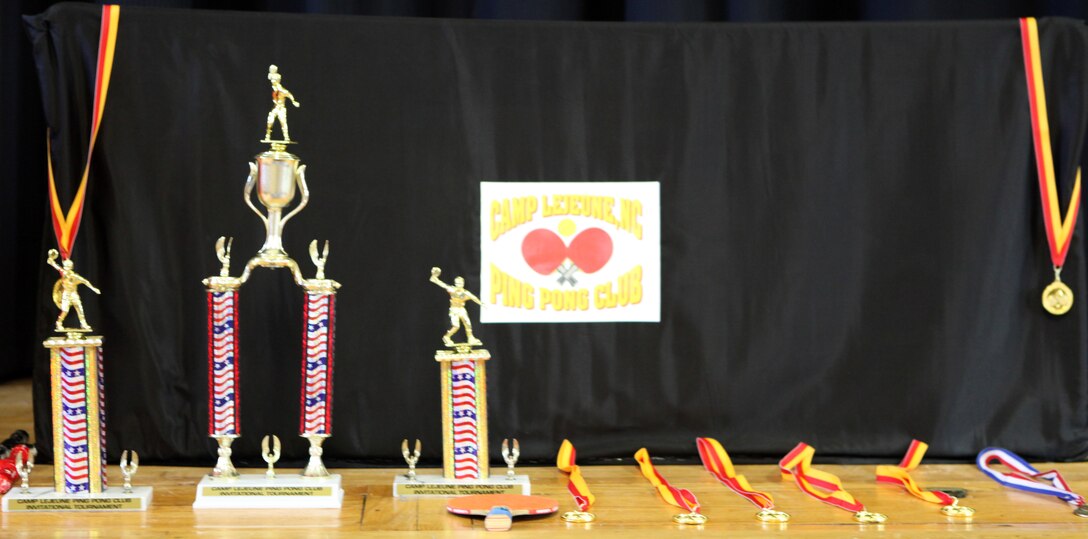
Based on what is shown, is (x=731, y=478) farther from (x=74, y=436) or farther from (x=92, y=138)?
(x=92, y=138)

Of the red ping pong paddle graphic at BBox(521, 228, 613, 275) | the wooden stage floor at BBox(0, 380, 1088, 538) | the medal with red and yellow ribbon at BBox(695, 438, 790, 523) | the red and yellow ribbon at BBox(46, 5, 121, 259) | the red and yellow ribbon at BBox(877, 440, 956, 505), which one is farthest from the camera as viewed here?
the red ping pong paddle graphic at BBox(521, 228, 613, 275)

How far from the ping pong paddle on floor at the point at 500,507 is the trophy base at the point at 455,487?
3 cm

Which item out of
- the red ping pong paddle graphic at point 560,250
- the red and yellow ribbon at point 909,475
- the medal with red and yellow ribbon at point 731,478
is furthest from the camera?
the red ping pong paddle graphic at point 560,250

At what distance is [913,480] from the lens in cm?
237

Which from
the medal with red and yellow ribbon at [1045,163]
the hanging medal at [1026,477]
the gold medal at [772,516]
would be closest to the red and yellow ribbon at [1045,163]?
the medal with red and yellow ribbon at [1045,163]

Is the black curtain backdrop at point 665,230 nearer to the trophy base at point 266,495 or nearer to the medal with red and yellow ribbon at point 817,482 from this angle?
the medal with red and yellow ribbon at point 817,482

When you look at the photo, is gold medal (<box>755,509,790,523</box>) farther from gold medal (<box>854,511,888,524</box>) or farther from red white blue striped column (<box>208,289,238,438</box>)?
red white blue striped column (<box>208,289,238,438</box>)

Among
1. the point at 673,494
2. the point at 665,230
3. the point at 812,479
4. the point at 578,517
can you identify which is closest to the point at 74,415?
the point at 578,517

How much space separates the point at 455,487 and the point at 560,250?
2.09 ft

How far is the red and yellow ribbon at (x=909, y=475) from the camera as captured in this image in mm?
2207

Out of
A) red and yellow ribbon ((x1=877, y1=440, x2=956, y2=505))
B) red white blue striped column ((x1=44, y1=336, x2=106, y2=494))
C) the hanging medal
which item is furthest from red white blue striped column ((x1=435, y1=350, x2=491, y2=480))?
the hanging medal

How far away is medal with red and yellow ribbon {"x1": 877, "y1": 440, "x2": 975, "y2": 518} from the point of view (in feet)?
7.01

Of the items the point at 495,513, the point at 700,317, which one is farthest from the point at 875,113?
the point at 495,513

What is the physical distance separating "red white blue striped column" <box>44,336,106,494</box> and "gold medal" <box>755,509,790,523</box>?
132cm
